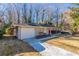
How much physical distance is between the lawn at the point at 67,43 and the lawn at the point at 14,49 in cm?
28

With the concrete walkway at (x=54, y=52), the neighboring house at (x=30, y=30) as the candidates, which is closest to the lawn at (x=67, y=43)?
the concrete walkway at (x=54, y=52)

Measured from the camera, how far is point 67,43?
3.15 meters

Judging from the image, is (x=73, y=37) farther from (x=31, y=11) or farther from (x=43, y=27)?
(x=31, y=11)

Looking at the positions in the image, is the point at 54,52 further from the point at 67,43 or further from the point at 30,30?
the point at 30,30

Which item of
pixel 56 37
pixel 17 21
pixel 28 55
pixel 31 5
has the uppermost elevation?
pixel 31 5

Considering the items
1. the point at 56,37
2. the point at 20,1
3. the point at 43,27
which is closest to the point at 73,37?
the point at 56,37

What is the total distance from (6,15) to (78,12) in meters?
0.97

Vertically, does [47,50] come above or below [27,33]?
below

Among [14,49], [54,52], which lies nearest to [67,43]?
[54,52]

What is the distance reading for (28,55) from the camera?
3.13 meters

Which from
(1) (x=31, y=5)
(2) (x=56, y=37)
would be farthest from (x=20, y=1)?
(2) (x=56, y=37)

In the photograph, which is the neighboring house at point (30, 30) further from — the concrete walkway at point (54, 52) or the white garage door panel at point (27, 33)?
the concrete walkway at point (54, 52)

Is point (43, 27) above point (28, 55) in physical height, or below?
above

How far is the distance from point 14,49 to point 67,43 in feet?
2.34
